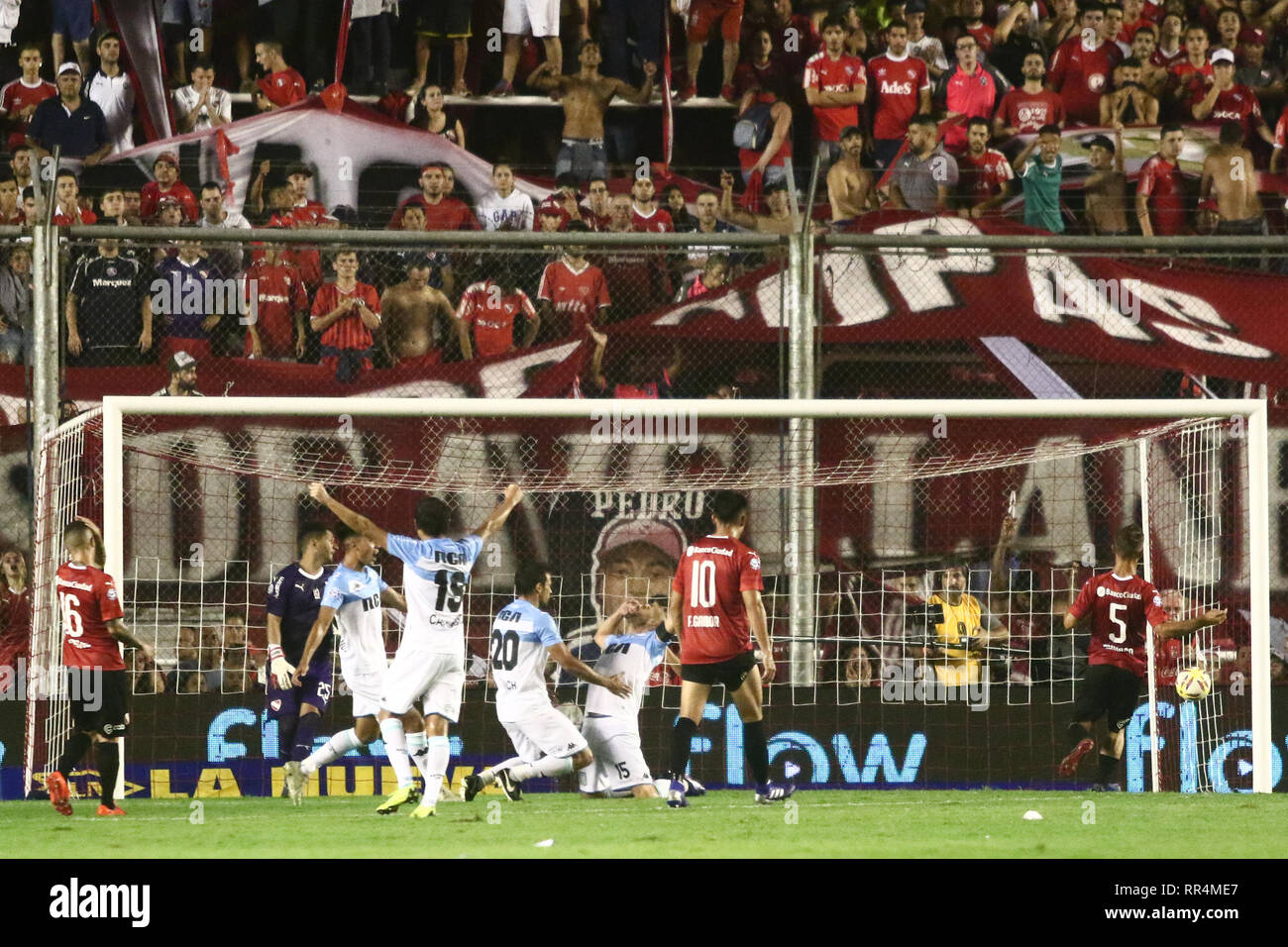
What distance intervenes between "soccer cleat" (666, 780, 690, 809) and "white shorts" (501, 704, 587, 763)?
2.53 ft

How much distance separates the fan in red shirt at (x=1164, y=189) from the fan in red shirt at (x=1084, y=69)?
1.14 m

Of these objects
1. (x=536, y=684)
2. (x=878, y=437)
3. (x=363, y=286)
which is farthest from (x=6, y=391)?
(x=878, y=437)

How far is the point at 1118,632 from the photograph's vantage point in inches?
420

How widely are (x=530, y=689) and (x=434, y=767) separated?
114 centimetres

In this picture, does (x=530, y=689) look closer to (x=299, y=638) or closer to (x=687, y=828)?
(x=299, y=638)

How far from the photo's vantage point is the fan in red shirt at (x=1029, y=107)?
583 inches

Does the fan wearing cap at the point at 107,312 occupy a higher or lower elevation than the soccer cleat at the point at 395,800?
higher

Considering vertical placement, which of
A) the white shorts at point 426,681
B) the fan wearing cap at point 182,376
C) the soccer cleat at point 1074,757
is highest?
the fan wearing cap at point 182,376

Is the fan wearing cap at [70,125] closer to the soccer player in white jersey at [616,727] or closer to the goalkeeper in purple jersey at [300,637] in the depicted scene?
the goalkeeper in purple jersey at [300,637]

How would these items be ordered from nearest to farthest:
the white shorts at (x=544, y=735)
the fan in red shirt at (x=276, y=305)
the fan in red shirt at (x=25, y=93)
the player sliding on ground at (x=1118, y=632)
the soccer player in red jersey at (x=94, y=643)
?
the soccer player in red jersey at (x=94, y=643) → the white shorts at (x=544, y=735) → the player sliding on ground at (x=1118, y=632) → the fan in red shirt at (x=276, y=305) → the fan in red shirt at (x=25, y=93)

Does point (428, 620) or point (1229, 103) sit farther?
point (1229, 103)

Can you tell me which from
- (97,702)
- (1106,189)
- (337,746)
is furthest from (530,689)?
(1106,189)

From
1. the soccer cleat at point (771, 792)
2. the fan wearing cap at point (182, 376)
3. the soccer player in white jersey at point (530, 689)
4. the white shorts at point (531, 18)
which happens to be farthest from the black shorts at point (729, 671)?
the white shorts at point (531, 18)

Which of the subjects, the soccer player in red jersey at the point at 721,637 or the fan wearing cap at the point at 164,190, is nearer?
the soccer player in red jersey at the point at 721,637
